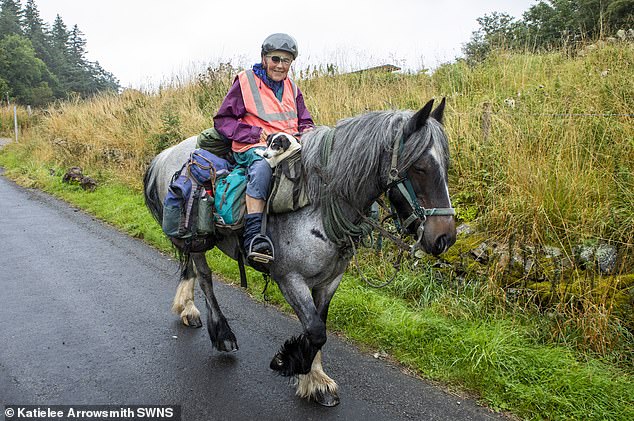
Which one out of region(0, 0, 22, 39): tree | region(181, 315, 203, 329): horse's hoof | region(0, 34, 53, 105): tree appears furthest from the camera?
region(0, 0, 22, 39): tree

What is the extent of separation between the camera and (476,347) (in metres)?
3.71

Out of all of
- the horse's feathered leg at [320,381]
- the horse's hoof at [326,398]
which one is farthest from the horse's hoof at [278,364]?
the horse's hoof at [326,398]

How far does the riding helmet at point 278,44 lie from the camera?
3.48 metres

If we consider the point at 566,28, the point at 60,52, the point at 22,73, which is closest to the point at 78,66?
the point at 60,52

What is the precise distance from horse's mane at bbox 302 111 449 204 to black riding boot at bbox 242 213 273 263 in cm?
42

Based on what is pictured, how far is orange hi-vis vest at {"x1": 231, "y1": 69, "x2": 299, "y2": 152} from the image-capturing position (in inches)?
140

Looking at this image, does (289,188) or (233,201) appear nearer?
(289,188)

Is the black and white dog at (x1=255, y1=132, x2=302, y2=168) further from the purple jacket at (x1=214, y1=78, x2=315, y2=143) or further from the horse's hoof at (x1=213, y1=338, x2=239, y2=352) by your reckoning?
the horse's hoof at (x1=213, y1=338, x2=239, y2=352)

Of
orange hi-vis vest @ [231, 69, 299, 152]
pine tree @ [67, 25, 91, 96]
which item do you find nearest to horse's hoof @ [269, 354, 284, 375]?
orange hi-vis vest @ [231, 69, 299, 152]

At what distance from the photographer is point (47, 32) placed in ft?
245

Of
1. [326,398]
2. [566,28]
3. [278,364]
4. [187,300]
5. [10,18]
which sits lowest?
[326,398]

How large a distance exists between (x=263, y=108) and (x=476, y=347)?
2.54 m

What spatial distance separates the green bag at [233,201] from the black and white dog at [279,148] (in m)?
0.33

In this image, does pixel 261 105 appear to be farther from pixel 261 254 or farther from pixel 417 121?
pixel 417 121
